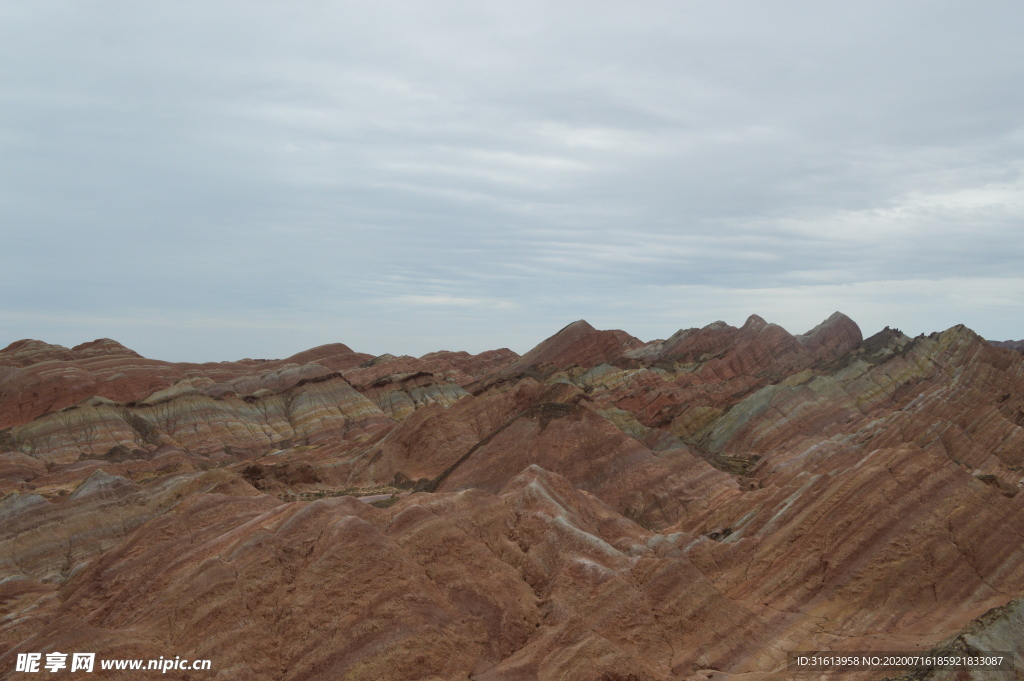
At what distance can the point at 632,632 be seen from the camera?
2306 cm

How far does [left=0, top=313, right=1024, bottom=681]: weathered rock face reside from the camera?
808 inches

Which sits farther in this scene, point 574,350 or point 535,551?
point 574,350

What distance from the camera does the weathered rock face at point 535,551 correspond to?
20.5 meters

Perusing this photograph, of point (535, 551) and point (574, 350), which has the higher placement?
point (574, 350)

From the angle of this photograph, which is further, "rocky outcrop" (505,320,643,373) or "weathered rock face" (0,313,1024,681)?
"rocky outcrop" (505,320,643,373)

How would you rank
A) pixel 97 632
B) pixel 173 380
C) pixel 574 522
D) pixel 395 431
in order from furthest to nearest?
pixel 173 380, pixel 395 431, pixel 574 522, pixel 97 632

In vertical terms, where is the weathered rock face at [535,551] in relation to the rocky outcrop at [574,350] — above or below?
below

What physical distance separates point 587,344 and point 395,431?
154 ft

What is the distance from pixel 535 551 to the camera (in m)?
26.5

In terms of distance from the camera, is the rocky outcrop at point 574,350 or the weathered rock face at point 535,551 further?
the rocky outcrop at point 574,350

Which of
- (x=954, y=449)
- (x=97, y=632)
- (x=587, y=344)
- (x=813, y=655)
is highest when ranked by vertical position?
(x=587, y=344)

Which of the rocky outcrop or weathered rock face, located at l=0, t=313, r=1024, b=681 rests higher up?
the rocky outcrop

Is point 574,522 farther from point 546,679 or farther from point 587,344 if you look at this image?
point 587,344

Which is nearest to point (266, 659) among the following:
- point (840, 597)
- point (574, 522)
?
point (574, 522)
